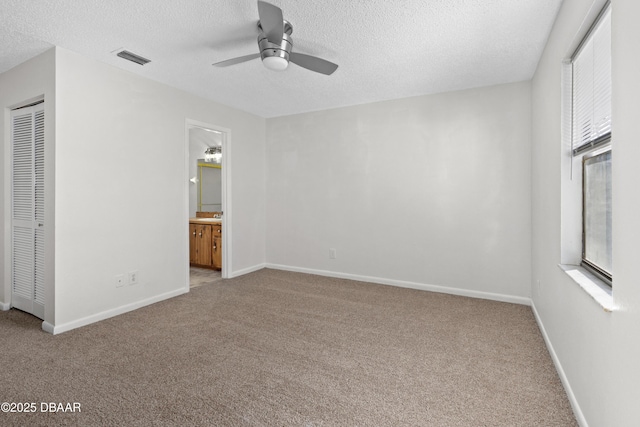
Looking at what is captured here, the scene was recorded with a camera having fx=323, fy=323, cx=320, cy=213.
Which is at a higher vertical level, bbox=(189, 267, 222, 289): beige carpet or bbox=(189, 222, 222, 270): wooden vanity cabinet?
bbox=(189, 222, 222, 270): wooden vanity cabinet

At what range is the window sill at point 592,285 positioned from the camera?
1.34 metres

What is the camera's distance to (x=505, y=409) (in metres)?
1.76

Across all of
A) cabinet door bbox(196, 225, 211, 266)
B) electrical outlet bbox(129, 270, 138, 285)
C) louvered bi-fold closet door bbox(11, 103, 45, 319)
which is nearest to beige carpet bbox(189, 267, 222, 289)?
cabinet door bbox(196, 225, 211, 266)

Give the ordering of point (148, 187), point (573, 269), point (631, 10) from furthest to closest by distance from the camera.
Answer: point (148, 187), point (573, 269), point (631, 10)

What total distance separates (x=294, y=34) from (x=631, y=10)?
2.05m

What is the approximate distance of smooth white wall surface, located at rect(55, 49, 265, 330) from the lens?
2789 mm

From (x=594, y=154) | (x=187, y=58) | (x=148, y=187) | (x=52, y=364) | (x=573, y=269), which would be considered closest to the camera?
(x=594, y=154)

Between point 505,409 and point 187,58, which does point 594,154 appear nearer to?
point 505,409

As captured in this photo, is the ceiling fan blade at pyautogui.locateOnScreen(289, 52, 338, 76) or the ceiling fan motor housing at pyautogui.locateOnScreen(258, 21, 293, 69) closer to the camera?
the ceiling fan motor housing at pyautogui.locateOnScreen(258, 21, 293, 69)

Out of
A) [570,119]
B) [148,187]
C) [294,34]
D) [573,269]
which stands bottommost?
[573,269]

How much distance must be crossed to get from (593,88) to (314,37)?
188cm

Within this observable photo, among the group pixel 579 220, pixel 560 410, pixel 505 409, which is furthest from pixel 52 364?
pixel 579 220

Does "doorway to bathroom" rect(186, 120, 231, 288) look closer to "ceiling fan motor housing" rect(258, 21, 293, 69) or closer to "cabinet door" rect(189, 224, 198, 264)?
"cabinet door" rect(189, 224, 198, 264)

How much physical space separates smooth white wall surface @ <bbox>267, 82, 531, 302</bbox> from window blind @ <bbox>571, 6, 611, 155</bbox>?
5.26 feet
